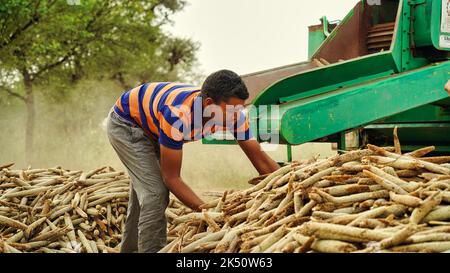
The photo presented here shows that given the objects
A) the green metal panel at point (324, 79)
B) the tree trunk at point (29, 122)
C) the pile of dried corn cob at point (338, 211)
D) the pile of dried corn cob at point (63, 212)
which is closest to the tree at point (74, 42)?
the tree trunk at point (29, 122)

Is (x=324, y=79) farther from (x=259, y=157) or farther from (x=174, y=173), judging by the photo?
(x=174, y=173)

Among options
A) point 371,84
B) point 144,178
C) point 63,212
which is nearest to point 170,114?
point 144,178

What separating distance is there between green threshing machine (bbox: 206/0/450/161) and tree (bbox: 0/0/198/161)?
10882 mm

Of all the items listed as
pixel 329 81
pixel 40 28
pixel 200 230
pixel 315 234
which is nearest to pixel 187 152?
pixel 40 28

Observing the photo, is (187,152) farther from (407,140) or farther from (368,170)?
(368,170)

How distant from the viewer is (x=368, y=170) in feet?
11.9

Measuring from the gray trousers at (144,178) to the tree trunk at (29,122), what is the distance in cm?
1474

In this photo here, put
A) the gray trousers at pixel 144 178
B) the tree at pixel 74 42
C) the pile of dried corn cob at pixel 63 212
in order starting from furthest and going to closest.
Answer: the tree at pixel 74 42 → the pile of dried corn cob at pixel 63 212 → the gray trousers at pixel 144 178

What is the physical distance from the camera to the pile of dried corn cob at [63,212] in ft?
18.3

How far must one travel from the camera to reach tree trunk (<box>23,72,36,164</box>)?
61.3 feet

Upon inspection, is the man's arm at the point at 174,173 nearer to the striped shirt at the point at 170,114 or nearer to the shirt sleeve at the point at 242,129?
the striped shirt at the point at 170,114

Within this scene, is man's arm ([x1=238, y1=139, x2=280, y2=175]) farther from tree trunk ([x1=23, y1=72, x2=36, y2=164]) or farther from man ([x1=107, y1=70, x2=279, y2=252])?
tree trunk ([x1=23, y1=72, x2=36, y2=164])

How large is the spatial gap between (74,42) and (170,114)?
15.8m

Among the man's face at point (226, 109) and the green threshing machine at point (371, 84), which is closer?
the man's face at point (226, 109)
